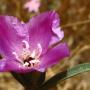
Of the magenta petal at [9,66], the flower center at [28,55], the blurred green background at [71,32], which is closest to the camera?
the magenta petal at [9,66]

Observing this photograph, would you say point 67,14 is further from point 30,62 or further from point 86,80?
point 30,62

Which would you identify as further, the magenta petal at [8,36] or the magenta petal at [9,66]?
the magenta petal at [8,36]

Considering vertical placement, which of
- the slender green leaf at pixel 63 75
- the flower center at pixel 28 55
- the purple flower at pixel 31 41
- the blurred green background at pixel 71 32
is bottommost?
the blurred green background at pixel 71 32

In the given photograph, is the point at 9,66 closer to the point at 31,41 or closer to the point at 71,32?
the point at 31,41

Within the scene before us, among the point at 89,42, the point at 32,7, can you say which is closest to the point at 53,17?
the point at 89,42

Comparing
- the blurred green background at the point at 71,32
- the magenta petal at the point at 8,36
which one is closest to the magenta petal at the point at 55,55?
the magenta petal at the point at 8,36

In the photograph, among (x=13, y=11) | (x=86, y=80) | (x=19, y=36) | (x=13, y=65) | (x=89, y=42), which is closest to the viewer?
(x=13, y=65)

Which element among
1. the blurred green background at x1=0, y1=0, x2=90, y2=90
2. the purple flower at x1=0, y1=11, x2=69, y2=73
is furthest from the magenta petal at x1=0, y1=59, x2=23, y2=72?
the blurred green background at x1=0, y1=0, x2=90, y2=90

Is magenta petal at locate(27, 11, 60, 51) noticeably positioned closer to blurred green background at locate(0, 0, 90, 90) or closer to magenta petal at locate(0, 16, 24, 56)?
magenta petal at locate(0, 16, 24, 56)

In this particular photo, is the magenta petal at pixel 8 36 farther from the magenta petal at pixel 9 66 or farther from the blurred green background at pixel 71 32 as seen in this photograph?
the blurred green background at pixel 71 32
